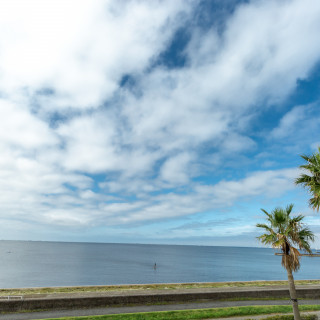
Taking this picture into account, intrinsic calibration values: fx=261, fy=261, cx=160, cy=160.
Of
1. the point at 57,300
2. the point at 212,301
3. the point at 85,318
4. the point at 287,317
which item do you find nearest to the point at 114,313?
the point at 85,318

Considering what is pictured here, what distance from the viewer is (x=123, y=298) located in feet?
67.4

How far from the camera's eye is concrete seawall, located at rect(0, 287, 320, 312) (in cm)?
1894

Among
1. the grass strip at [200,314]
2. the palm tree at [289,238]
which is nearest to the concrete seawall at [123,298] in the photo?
the grass strip at [200,314]

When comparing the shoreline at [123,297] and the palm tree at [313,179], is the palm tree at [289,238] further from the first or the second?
the shoreline at [123,297]

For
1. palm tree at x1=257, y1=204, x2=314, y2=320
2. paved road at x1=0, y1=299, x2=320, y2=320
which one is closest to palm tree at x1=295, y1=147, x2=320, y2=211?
palm tree at x1=257, y1=204, x2=314, y2=320

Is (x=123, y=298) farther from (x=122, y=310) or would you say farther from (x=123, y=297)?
(x=122, y=310)

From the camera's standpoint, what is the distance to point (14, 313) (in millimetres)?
18281

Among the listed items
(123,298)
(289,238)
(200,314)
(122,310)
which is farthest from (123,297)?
(289,238)

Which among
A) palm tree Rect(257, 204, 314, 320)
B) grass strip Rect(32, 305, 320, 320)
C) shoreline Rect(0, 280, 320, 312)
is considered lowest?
grass strip Rect(32, 305, 320, 320)

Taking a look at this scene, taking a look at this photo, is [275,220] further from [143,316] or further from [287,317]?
[143,316]

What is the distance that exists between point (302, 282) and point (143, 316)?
24.0m

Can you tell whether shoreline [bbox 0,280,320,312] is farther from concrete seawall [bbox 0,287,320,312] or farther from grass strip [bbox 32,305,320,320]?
grass strip [bbox 32,305,320,320]

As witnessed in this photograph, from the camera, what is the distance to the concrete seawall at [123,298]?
18.9 meters

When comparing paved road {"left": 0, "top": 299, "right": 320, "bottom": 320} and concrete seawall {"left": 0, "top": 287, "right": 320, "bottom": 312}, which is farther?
concrete seawall {"left": 0, "top": 287, "right": 320, "bottom": 312}
